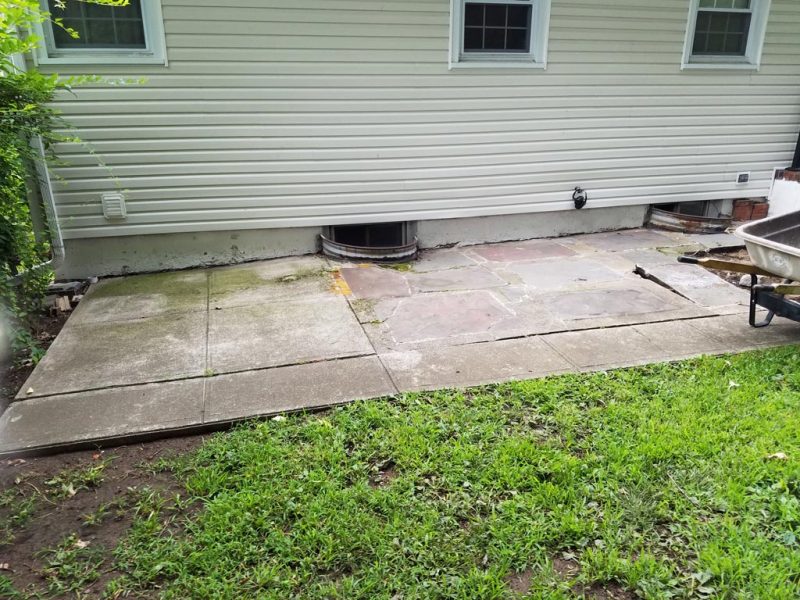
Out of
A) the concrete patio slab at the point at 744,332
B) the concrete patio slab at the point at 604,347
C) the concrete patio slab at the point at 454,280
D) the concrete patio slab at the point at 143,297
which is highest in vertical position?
the concrete patio slab at the point at 744,332

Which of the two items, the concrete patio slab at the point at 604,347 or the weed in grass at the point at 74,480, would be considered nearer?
the weed in grass at the point at 74,480

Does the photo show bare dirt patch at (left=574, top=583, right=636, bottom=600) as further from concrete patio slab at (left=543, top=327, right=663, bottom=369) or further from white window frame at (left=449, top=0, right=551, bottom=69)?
white window frame at (left=449, top=0, right=551, bottom=69)

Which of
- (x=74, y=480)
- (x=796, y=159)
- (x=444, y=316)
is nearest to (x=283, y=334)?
(x=444, y=316)

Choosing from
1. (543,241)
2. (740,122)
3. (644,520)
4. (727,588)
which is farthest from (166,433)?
(740,122)

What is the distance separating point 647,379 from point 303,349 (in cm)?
210

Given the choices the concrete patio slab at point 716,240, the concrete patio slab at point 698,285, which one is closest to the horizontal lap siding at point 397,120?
the concrete patio slab at point 716,240

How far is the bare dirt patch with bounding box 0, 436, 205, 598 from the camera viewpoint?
2168mm

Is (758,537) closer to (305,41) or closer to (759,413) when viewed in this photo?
(759,413)

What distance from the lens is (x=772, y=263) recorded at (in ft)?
12.2

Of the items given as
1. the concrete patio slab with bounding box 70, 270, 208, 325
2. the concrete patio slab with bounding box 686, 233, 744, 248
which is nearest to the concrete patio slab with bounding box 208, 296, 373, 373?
the concrete patio slab with bounding box 70, 270, 208, 325

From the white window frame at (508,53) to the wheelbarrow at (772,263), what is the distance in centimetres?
286

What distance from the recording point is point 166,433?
2924 mm

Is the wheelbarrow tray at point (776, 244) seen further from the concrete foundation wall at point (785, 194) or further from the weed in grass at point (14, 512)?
the weed in grass at point (14, 512)

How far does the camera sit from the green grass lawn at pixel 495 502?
6.83 ft
